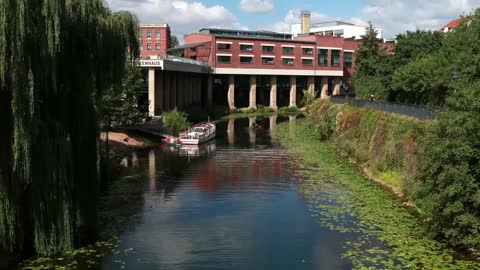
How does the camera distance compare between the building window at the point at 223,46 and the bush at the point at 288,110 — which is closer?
the building window at the point at 223,46

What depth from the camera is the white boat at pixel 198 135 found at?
52844 mm

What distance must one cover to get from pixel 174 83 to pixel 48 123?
60.6 m

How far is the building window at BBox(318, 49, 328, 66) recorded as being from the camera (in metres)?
111

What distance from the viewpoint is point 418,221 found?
2388 cm

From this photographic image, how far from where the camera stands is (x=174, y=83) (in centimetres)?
7819

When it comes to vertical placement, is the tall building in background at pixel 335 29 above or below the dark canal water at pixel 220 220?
above

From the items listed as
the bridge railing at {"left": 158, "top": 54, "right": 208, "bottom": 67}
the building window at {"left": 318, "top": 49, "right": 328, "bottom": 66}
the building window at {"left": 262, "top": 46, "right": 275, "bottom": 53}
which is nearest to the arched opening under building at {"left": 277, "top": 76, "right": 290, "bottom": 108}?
the building window at {"left": 318, "top": 49, "right": 328, "bottom": 66}

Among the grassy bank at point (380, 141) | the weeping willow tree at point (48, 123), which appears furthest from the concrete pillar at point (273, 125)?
the weeping willow tree at point (48, 123)

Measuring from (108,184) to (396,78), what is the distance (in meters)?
29.9

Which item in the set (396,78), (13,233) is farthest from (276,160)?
(13,233)

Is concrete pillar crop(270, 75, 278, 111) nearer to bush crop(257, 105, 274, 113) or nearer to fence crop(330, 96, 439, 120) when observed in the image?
bush crop(257, 105, 274, 113)

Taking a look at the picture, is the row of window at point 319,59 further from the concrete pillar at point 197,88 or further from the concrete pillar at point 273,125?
the concrete pillar at point 273,125

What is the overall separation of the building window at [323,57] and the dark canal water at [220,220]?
236 ft

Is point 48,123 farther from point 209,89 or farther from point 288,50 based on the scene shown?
point 288,50
